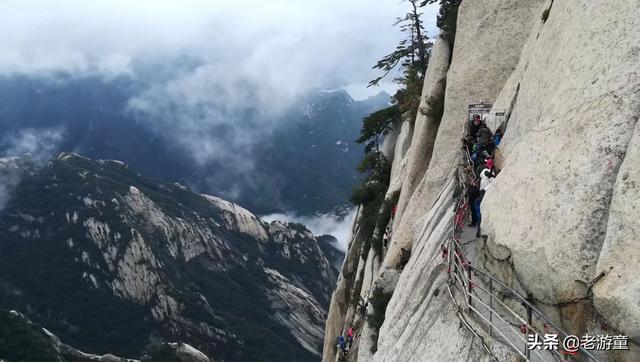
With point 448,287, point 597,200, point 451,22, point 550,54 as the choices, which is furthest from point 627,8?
point 451,22

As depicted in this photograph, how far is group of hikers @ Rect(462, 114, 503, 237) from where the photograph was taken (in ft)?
58.9

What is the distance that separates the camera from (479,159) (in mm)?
20922

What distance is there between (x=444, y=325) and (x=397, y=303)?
572cm

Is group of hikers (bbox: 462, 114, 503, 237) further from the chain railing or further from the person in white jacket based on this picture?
the chain railing

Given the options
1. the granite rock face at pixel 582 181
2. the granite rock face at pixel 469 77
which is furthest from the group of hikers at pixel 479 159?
the granite rock face at pixel 582 181

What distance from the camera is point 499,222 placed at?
45.5 ft

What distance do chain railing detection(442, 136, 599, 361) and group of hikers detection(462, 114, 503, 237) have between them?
0.76 metres

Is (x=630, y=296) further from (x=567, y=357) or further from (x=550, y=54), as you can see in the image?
(x=550, y=54)

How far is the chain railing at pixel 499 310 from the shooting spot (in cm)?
1006

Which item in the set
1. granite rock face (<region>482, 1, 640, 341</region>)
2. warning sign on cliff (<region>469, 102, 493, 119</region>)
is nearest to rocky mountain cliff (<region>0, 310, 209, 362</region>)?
warning sign on cliff (<region>469, 102, 493, 119</region>)

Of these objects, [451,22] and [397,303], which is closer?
[397,303]

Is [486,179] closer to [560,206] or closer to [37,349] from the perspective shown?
[560,206]

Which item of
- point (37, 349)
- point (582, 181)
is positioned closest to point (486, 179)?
point (582, 181)

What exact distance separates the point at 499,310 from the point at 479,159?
9045 millimetres
